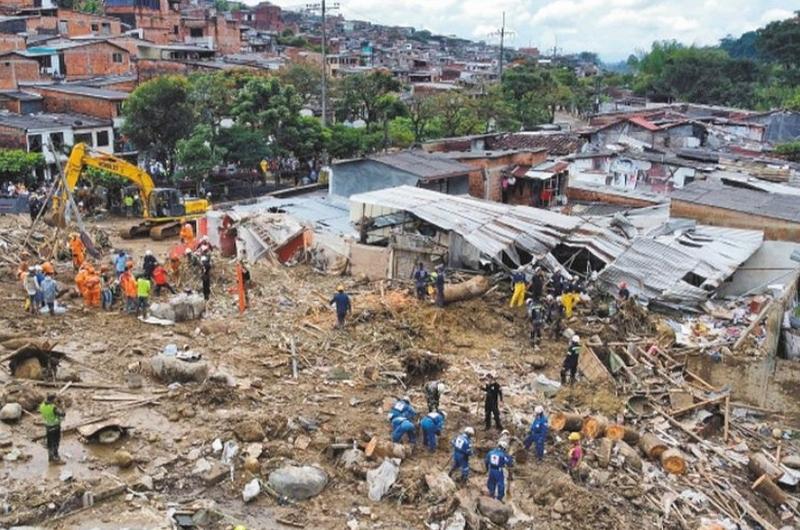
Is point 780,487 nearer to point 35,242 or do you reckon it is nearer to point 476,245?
point 476,245

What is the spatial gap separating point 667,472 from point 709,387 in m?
3.59

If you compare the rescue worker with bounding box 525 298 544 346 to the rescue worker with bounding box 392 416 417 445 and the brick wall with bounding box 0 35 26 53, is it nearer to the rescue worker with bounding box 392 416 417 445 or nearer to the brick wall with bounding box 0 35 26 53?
the rescue worker with bounding box 392 416 417 445

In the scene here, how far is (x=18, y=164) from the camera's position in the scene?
104 feet

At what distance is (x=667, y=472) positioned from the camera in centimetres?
1306

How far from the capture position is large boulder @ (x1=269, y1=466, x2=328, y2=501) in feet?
36.6

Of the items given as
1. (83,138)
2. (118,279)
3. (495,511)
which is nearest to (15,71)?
(83,138)

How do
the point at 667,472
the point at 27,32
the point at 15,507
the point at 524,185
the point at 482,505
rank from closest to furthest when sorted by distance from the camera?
the point at 15,507
the point at 482,505
the point at 667,472
the point at 524,185
the point at 27,32

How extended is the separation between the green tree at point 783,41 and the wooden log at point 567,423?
70.1m

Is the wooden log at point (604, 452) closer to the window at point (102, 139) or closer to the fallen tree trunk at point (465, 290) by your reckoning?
the fallen tree trunk at point (465, 290)

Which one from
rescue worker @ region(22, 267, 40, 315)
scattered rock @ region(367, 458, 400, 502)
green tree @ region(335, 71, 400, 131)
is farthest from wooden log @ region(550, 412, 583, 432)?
green tree @ region(335, 71, 400, 131)

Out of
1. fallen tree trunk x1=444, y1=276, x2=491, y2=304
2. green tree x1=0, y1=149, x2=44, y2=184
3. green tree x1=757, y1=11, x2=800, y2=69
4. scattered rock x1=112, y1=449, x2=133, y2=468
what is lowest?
scattered rock x1=112, y1=449, x2=133, y2=468

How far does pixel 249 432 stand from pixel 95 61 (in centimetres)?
4393

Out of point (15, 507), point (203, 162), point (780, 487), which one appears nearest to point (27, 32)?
point (203, 162)

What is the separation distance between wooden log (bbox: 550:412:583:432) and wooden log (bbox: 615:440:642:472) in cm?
78
